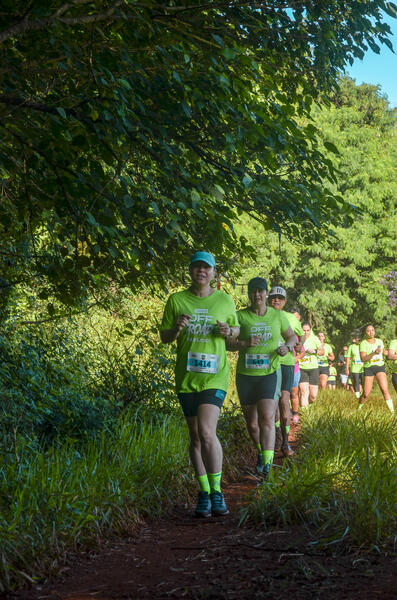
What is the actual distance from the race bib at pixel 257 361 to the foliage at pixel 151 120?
1.13 meters

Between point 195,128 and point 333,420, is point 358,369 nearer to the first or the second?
point 333,420

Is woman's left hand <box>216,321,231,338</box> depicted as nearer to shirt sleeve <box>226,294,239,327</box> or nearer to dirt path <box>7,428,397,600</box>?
shirt sleeve <box>226,294,239,327</box>

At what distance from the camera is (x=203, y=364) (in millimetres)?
5852

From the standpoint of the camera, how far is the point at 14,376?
24.1ft

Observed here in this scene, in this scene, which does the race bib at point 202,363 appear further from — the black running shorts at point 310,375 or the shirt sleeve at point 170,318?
the black running shorts at point 310,375

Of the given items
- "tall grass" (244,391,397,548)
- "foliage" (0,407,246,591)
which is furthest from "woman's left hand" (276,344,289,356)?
"foliage" (0,407,246,591)

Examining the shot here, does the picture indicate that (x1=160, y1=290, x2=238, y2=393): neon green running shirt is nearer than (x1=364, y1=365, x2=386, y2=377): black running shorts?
Yes

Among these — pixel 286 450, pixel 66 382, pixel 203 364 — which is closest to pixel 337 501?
pixel 203 364

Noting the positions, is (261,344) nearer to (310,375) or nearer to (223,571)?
(223,571)

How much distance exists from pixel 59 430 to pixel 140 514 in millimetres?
2620

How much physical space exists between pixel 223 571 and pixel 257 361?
354 cm

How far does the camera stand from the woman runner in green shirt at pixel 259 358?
741cm

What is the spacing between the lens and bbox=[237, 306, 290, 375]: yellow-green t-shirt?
750 centimetres

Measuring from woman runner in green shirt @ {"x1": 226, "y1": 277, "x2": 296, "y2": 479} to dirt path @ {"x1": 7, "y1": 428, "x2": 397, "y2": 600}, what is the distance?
2.40 metres
